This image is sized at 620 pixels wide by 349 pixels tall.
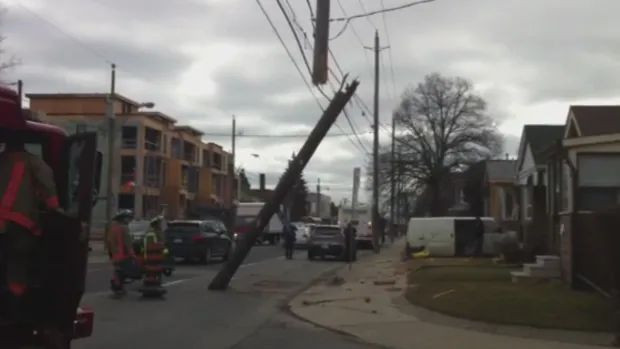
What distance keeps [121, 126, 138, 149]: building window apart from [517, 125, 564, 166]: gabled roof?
147 feet

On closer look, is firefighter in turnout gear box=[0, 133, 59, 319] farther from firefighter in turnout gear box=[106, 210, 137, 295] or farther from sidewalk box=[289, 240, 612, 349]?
firefighter in turnout gear box=[106, 210, 137, 295]

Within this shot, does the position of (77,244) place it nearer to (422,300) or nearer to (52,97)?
(422,300)

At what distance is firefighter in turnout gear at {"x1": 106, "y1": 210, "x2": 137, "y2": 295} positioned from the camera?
17.1 m

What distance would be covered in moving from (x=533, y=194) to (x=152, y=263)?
43.8 ft

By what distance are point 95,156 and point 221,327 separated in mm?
7208

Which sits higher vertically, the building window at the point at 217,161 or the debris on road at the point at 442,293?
the building window at the point at 217,161

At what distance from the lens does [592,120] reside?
28062mm

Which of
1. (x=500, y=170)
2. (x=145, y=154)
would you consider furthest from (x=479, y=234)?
(x=145, y=154)

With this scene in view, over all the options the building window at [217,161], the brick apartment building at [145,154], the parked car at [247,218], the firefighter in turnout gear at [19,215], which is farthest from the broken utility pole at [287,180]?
the building window at [217,161]

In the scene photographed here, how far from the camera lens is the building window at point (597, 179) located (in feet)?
61.6

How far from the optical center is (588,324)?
13.4 m

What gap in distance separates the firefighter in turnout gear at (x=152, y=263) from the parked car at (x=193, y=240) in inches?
470

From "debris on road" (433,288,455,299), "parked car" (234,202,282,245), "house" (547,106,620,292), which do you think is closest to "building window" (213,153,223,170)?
"parked car" (234,202,282,245)

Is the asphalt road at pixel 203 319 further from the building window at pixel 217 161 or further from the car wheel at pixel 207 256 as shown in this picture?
the building window at pixel 217 161
